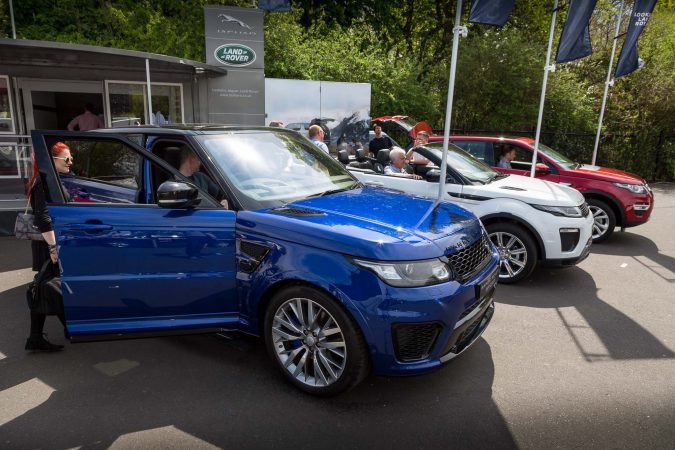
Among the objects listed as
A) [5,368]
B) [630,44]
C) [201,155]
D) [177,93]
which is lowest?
[5,368]

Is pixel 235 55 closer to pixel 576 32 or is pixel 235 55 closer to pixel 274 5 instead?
pixel 274 5

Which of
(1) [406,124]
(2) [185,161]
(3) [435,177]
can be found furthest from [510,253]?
(1) [406,124]

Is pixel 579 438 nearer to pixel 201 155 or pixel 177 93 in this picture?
pixel 201 155

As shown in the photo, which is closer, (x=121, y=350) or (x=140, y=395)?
(x=140, y=395)

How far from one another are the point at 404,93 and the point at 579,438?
14993mm

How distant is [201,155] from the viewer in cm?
344

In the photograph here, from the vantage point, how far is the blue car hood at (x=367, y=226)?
2887 millimetres

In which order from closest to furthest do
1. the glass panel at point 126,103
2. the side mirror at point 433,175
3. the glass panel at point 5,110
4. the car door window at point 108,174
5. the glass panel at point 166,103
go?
the car door window at point 108,174 < the side mirror at point 433,175 < the glass panel at point 5,110 < the glass panel at point 126,103 < the glass panel at point 166,103

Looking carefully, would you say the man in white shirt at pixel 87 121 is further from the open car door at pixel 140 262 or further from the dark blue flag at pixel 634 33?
the dark blue flag at pixel 634 33

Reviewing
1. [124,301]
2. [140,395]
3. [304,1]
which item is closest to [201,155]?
[124,301]

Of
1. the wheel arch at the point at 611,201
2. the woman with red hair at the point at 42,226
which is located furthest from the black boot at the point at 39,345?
the wheel arch at the point at 611,201

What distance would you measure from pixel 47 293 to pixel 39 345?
627 millimetres

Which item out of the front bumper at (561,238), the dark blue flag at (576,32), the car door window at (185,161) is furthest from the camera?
the dark blue flag at (576,32)

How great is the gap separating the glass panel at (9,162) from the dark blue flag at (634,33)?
13338 millimetres
